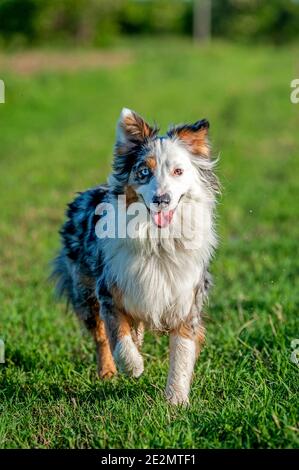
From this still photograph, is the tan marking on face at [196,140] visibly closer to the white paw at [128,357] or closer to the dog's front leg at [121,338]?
the dog's front leg at [121,338]

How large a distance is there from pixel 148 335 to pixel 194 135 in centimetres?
188

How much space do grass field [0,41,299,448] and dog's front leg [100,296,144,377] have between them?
130 mm

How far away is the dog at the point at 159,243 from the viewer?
14.7ft

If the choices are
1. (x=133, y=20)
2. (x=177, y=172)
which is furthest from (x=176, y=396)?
(x=133, y=20)

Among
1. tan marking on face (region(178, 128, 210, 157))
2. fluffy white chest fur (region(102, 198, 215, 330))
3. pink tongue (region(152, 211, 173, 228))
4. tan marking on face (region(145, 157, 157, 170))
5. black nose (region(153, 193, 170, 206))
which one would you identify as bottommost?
fluffy white chest fur (region(102, 198, 215, 330))

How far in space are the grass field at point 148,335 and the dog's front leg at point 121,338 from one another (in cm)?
13

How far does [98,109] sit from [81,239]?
17924 millimetres

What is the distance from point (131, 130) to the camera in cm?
464

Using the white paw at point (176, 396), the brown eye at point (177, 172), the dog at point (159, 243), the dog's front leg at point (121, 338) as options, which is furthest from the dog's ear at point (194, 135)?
the white paw at point (176, 396)

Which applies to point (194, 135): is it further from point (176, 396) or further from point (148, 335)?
point (148, 335)

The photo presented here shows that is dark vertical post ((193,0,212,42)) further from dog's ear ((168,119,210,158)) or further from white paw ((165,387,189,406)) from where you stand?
white paw ((165,387,189,406))

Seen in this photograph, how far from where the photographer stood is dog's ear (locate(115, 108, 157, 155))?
4633 millimetres

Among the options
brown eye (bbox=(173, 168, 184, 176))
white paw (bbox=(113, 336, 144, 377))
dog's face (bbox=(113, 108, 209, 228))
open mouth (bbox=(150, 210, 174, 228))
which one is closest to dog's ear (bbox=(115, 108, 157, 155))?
dog's face (bbox=(113, 108, 209, 228))
